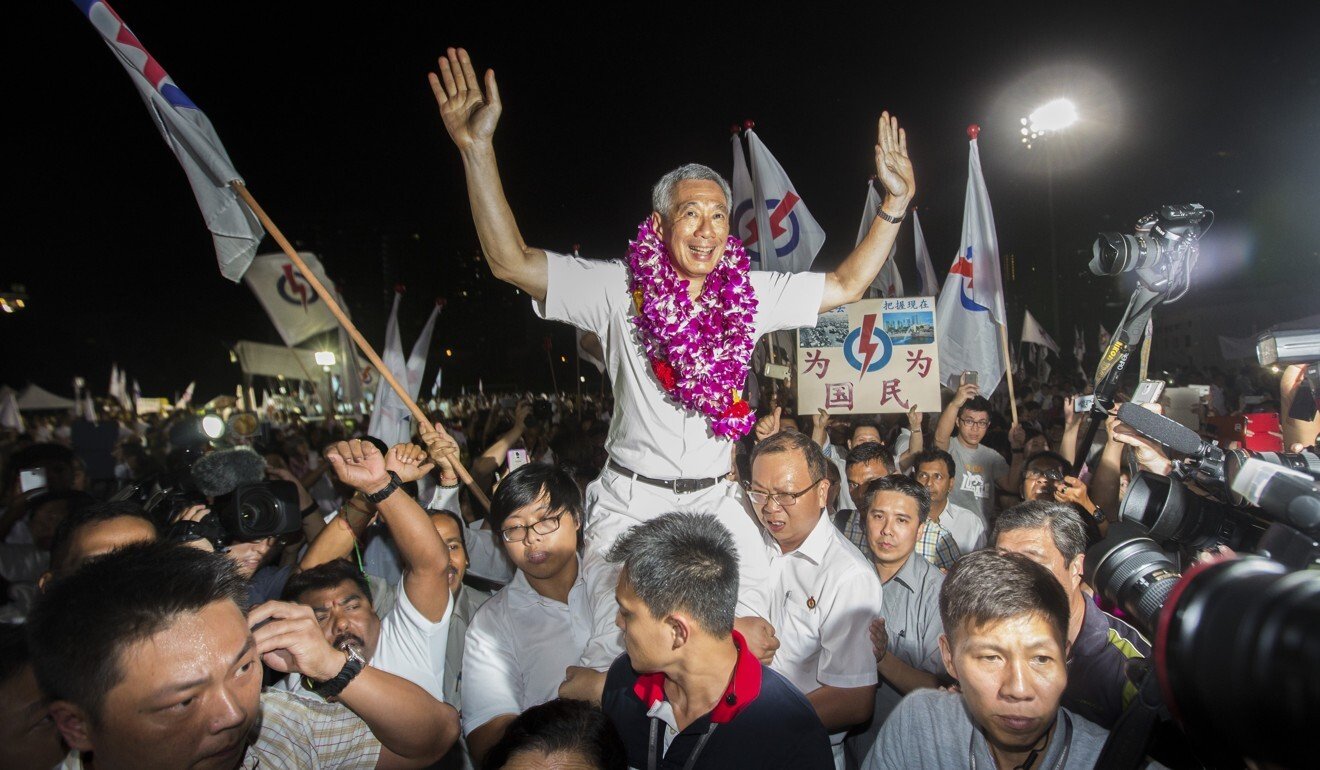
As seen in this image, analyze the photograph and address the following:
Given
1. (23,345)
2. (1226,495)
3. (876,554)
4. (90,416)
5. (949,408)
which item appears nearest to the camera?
(1226,495)

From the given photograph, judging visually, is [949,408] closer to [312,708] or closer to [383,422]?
[383,422]

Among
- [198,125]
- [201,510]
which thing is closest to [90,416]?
[198,125]

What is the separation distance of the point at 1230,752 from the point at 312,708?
99.6 inches

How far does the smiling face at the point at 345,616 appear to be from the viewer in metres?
3.37

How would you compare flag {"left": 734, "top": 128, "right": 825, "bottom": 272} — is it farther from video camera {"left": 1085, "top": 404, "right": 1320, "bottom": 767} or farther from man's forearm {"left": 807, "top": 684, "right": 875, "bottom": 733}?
video camera {"left": 1085, "top": 404, "right": 1320, "bottom": 767}

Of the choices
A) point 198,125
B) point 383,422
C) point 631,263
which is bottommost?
point 383,422

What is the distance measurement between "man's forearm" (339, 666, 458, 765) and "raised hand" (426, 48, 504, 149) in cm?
190

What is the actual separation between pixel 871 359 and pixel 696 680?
18.6ft

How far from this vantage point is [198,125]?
15.2ft

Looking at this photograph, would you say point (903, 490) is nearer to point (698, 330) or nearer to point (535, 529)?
point (698, 330)

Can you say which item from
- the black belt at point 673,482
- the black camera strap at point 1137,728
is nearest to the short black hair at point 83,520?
the black belt at point 673,482

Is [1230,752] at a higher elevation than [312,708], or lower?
higher

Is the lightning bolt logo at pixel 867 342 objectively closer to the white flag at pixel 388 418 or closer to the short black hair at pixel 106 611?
the white flag at pixel 388 418

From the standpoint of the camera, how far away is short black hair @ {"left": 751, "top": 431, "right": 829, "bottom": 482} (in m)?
3.74
